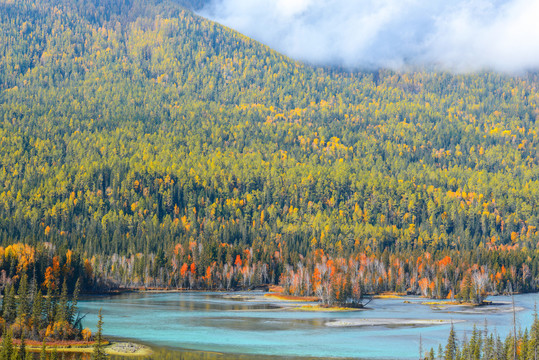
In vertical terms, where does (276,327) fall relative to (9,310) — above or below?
below

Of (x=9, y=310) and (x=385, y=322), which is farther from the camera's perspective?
(x=385, y=322)

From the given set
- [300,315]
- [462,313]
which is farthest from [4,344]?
[462,313]

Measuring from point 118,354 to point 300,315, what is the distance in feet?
221

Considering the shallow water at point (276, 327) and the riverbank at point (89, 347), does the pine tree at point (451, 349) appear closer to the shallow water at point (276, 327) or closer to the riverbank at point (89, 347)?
the shallow water at point (276, 327)

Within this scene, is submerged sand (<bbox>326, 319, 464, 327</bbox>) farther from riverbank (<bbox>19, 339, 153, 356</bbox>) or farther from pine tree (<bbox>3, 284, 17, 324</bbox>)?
pine tree (<bbox>3, 284, 17, 324</bbox>)

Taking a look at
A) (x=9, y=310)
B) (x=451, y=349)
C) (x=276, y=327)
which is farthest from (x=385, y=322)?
(x=9, y=310)

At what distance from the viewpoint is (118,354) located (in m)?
108

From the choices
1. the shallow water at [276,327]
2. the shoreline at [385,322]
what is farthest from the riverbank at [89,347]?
the shoreline at [385,322]

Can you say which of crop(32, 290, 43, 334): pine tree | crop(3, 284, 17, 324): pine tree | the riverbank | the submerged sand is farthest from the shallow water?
crop(3, 284, 17, 324): pine tree

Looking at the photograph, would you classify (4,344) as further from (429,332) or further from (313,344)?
(429,332)

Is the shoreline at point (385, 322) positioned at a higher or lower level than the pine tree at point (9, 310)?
lower

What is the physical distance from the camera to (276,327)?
14425 cm

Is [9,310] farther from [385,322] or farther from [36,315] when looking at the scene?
[385,322]

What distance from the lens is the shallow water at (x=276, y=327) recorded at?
399 feet
